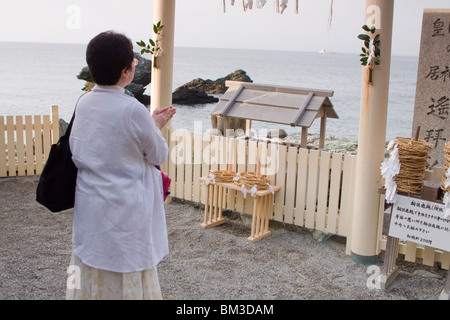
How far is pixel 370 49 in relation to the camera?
473 cm

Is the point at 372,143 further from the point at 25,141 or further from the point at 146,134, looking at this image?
the point at 25,141

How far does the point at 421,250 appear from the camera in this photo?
502 cm

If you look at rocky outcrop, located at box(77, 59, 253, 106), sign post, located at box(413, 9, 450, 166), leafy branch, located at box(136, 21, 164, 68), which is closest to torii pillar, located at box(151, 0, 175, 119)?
leafy branch, located at box(136, 21, 164, 68)

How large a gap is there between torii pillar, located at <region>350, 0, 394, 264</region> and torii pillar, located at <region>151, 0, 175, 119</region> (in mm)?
2778

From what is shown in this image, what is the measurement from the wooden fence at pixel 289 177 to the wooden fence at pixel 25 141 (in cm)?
243

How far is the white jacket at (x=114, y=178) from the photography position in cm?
255

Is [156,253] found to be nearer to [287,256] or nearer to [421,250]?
[287,256]

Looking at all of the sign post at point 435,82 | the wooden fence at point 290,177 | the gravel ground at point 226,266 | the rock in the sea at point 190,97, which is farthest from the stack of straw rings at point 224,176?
the rock in the sea at point 190,97

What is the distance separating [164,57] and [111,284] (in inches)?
177

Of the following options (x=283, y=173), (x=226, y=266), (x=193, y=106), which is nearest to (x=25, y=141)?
(x=283, y=173)
